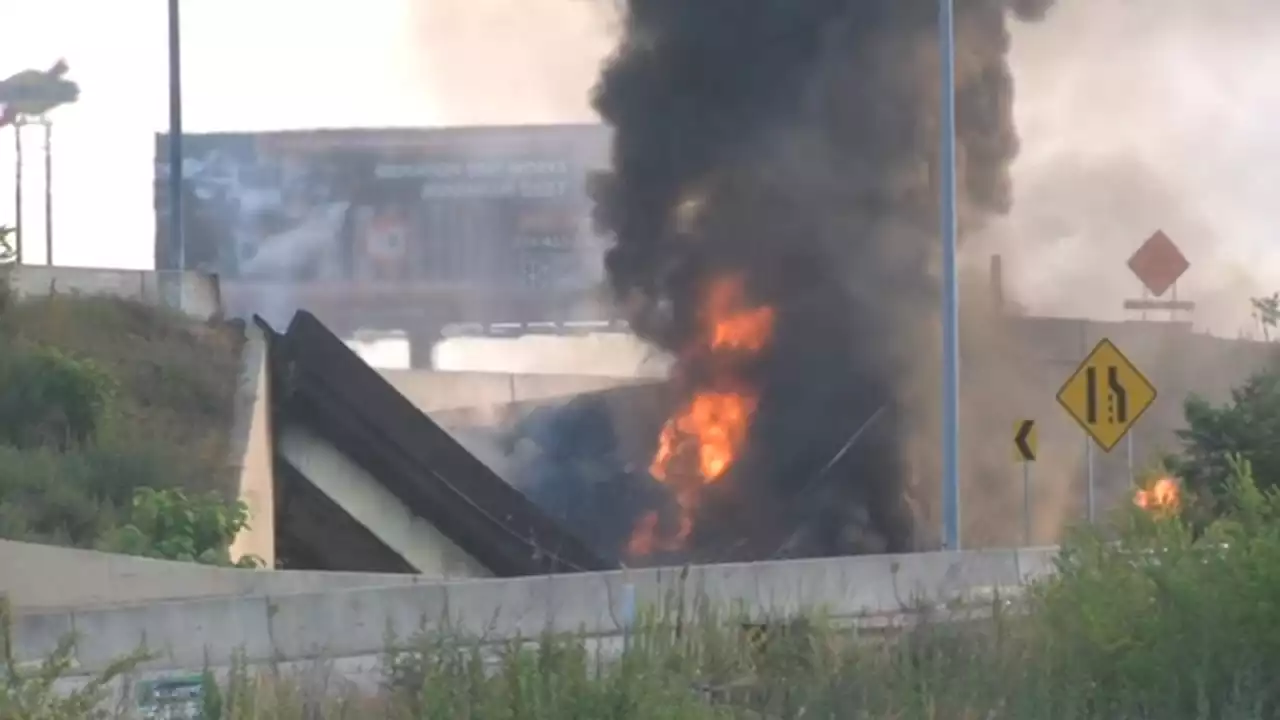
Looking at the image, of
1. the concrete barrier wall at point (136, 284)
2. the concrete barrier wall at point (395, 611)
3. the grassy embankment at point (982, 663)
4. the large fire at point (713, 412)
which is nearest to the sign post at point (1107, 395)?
the concrete barrier wall at point (395, 611)

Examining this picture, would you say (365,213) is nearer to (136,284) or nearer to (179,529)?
(136,284)

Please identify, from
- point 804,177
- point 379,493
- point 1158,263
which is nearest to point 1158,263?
point 1158,263

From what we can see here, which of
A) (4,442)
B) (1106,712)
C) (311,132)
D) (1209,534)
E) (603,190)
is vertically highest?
(311,132)

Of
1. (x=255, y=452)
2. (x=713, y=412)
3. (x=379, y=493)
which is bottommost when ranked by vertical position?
(x=379, y=493)

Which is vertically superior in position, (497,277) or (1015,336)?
(497,277)

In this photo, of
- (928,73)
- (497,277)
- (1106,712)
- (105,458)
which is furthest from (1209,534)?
(497,277)

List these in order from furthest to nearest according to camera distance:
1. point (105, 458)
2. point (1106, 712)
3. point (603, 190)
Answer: point (603, 190)
point (105, 458)
point (1106, 712)

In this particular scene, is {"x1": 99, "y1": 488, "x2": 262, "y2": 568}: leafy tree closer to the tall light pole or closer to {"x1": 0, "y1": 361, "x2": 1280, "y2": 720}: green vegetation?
the tall light pole

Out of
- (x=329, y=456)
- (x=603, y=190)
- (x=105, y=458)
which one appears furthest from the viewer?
(x=603, y=190)

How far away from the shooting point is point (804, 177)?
28812 mm

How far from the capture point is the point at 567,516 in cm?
2977

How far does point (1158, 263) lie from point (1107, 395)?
5.29m

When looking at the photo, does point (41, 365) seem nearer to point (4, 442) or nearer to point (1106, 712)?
point (4, 442)

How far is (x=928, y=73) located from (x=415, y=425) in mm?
11487
